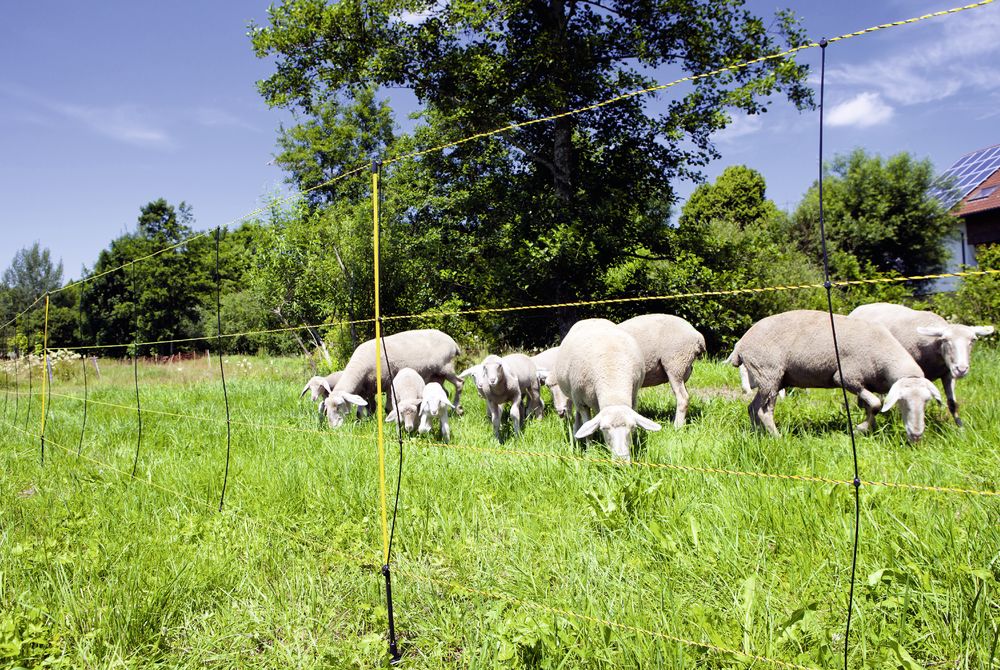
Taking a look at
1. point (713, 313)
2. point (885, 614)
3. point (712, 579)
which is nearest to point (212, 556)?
point (712, 579)

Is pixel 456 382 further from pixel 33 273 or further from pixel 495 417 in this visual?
pixel 33 273

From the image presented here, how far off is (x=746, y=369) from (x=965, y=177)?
4.52 meters

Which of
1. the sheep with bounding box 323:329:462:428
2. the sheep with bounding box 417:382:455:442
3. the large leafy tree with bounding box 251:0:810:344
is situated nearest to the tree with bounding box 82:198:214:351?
the large leafy tree with bounding box 251:0:810:344

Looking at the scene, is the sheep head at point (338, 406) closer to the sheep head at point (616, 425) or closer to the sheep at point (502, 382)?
the sheep at point (502, 382)

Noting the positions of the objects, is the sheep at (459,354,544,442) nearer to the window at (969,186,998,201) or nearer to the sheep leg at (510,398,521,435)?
the sheep leg at (510,398,521,435)

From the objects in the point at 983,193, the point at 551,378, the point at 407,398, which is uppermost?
the point at 983,193

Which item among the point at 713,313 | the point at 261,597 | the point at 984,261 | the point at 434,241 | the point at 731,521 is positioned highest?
the point at 434,241

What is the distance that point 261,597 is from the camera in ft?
10.2

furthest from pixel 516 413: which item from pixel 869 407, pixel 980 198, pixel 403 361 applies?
pixel 980 198

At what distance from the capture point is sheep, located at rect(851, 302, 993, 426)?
5.61 meters

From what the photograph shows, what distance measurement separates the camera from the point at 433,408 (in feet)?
20.0

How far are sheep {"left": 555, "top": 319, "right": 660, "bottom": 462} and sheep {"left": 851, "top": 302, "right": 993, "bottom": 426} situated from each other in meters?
2.53

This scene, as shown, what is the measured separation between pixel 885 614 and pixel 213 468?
4879mm

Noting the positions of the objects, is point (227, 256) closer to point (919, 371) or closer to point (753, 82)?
point (753, 82)
